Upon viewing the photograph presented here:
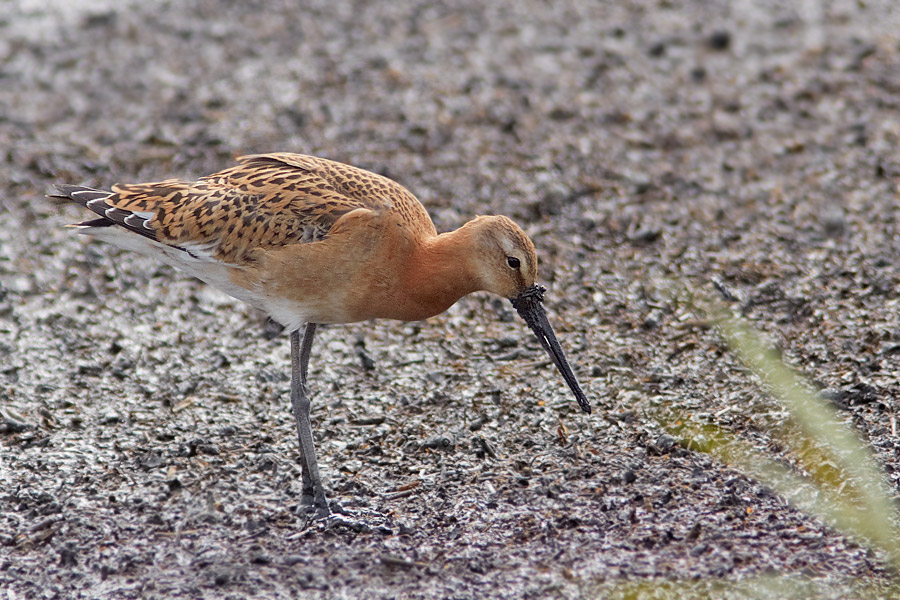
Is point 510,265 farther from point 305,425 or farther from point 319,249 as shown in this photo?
point 305,425

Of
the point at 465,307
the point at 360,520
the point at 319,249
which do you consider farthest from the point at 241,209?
the point at 465,307

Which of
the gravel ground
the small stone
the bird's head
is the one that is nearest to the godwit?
the bird's head

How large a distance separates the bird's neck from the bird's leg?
0.71 metres

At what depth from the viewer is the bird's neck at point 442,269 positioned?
5680 mm

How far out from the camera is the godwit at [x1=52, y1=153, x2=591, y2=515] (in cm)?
564

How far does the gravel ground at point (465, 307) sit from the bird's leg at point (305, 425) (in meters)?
0.14

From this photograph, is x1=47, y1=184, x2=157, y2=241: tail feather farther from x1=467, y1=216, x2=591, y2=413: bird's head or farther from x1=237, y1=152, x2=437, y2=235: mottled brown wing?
x1=467, y1=216, x2=591, y2=413: bird's head

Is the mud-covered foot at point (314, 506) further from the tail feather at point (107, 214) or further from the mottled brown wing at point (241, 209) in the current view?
the tail feather at point (107, 214)

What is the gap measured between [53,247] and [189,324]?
160 cm

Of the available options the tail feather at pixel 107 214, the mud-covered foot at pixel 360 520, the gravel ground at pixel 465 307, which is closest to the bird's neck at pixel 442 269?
the gravel ground at pixel 465 307

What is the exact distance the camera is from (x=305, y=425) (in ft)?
19.1

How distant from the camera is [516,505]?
5.61 meters

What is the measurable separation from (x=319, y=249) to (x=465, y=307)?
227cm

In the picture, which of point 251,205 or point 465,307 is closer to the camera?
point 251,205
